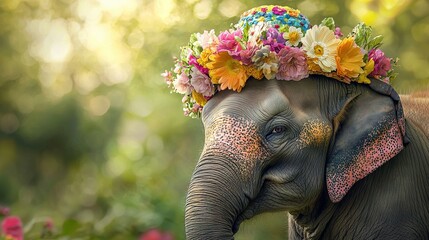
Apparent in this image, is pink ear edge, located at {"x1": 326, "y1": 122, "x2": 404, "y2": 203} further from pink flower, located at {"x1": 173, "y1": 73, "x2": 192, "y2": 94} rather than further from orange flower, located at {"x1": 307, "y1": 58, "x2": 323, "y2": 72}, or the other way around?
pink flower, located at {"x1": 173, "y1": 73, "x2": 192, "y2": 94}

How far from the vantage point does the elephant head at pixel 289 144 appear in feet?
16.1

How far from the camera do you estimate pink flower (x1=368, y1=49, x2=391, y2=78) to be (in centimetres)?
538

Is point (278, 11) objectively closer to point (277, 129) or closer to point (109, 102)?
point (277, 129)

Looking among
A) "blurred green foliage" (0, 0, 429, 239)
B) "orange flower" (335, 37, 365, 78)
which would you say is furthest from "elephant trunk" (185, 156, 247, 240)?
"blurred green foliage" (0, 0, 429, 239)

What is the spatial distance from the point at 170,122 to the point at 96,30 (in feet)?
7.94

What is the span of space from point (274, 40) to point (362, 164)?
79cm

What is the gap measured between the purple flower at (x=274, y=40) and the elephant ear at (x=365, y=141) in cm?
49

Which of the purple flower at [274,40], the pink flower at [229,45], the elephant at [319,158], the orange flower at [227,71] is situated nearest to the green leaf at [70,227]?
the elephant at [319,158]

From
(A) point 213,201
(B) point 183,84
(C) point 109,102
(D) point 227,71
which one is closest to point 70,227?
(B) point 183,84

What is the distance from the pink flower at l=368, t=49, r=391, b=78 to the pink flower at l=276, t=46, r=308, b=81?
41 cm

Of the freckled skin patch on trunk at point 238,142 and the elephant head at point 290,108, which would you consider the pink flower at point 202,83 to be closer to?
the elephant head at point 290,108

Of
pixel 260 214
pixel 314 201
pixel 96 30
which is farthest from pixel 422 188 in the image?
pixel 96 30

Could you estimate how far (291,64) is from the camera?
5.21m

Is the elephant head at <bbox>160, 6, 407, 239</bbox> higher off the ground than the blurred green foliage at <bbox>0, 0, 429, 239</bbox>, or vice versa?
the blurred green foliage at <bbox>0, 0, 429, 239</bbox>
